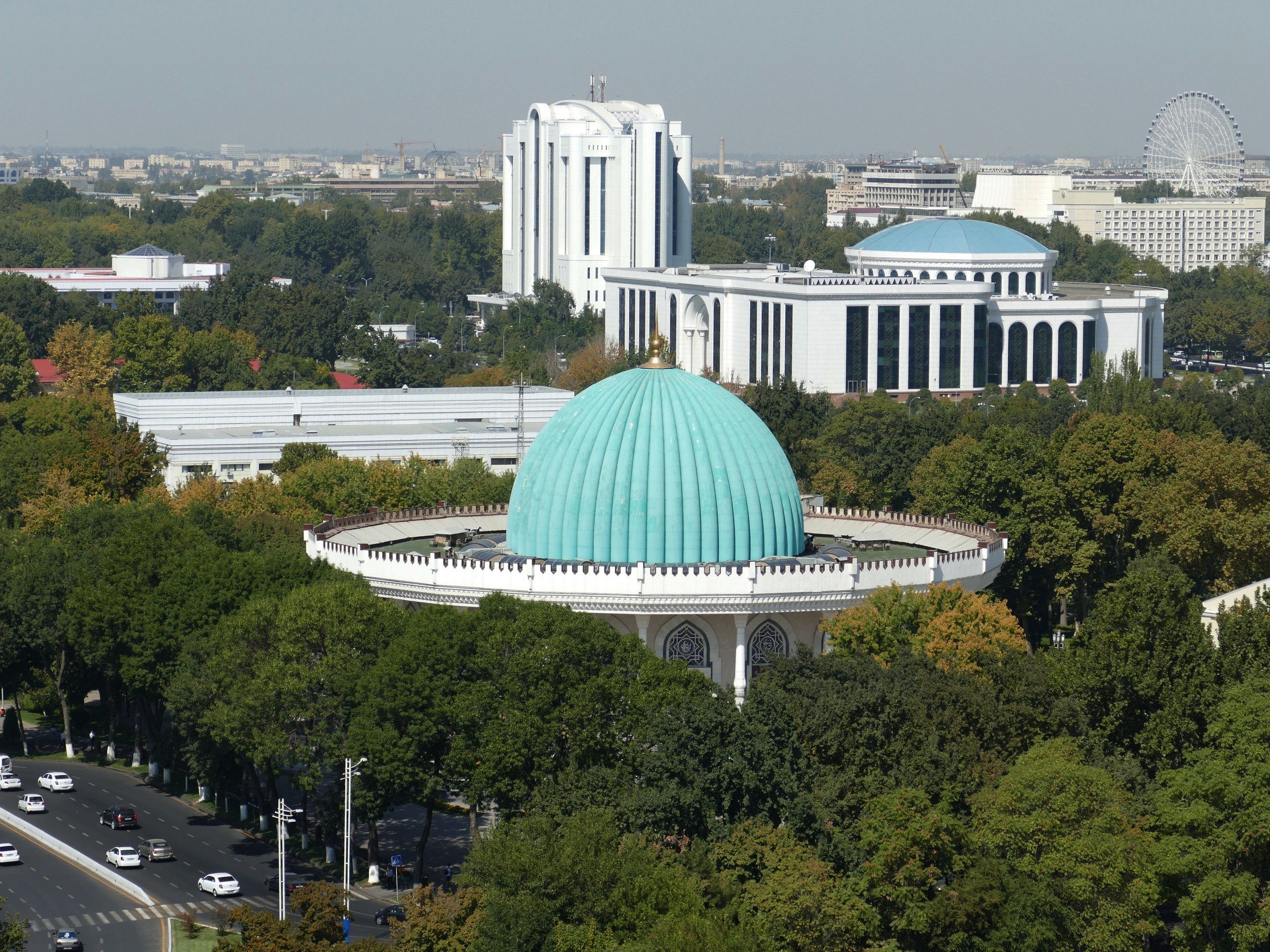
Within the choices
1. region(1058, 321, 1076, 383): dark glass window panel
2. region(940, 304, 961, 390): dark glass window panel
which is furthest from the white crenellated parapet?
region(1058, 321, 1076, 383): dark glass window panel

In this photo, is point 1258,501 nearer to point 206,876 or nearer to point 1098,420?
point 1098,420

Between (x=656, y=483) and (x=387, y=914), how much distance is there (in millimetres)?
15271

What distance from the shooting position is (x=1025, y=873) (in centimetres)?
4722

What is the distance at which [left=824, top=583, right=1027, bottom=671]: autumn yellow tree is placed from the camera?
191 feet

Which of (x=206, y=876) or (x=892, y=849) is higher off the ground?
(x=892, y=849)

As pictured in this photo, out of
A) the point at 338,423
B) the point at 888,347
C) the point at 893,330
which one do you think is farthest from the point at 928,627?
the point at 888,347

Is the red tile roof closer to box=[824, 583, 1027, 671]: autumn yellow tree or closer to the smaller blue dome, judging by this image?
the smaller blue dome

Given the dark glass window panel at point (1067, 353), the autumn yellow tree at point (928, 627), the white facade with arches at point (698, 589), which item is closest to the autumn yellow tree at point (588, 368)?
the dark glass window panel at point (1067, 353)

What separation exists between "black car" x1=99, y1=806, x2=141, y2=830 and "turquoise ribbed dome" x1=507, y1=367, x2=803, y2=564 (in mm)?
12563

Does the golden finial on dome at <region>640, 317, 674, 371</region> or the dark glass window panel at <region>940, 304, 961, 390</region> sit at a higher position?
the golden finial on dome at <region>640, 317, 674, 371</region>

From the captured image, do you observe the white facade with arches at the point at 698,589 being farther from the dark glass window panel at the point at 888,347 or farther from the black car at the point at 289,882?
the dark glass window panel at the point at 888,347

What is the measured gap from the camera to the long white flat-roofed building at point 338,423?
10638cm

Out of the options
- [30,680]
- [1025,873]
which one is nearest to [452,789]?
[1025,873]

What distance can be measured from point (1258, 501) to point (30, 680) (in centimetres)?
4042
